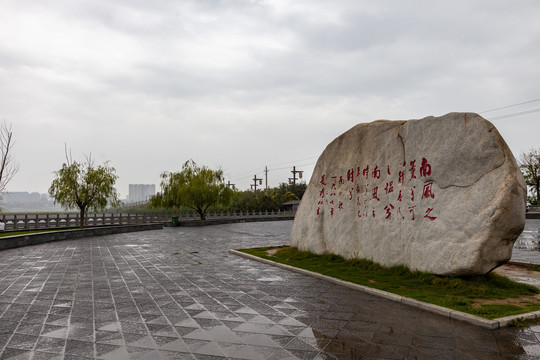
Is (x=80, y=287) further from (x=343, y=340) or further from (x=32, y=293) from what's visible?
(x=343, y=340)

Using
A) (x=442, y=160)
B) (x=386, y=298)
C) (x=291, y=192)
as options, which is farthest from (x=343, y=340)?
(x=291, y=192)

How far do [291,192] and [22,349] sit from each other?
52098 millimetres

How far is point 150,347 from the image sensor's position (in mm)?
3750

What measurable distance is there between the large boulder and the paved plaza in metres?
1.51

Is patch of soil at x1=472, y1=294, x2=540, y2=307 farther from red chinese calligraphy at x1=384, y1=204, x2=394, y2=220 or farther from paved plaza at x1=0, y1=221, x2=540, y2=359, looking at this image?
red chinese calligraphy at x1=384, y1=204, x2=394, y2=220

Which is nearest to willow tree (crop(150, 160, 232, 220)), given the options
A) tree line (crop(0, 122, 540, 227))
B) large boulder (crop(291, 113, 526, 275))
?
tree line (crop(0, 122, 540, 227))

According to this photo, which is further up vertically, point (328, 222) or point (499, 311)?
point (328, 222)

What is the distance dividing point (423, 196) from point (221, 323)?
14.1 feet

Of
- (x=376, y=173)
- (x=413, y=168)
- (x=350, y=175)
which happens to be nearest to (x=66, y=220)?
(x=350, y=175)

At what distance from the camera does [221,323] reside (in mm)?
4477

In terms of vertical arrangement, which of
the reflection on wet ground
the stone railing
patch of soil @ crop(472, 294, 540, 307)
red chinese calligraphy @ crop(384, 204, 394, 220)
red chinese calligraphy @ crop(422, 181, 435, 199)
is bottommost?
the reflection on wet ground

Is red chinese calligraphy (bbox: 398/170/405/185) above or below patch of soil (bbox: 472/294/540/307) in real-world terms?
above

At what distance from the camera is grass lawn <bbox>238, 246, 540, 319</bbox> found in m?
4.83

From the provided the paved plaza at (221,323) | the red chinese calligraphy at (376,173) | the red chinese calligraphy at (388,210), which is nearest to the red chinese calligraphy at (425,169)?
the red chinese calligraphy at (388,210)
